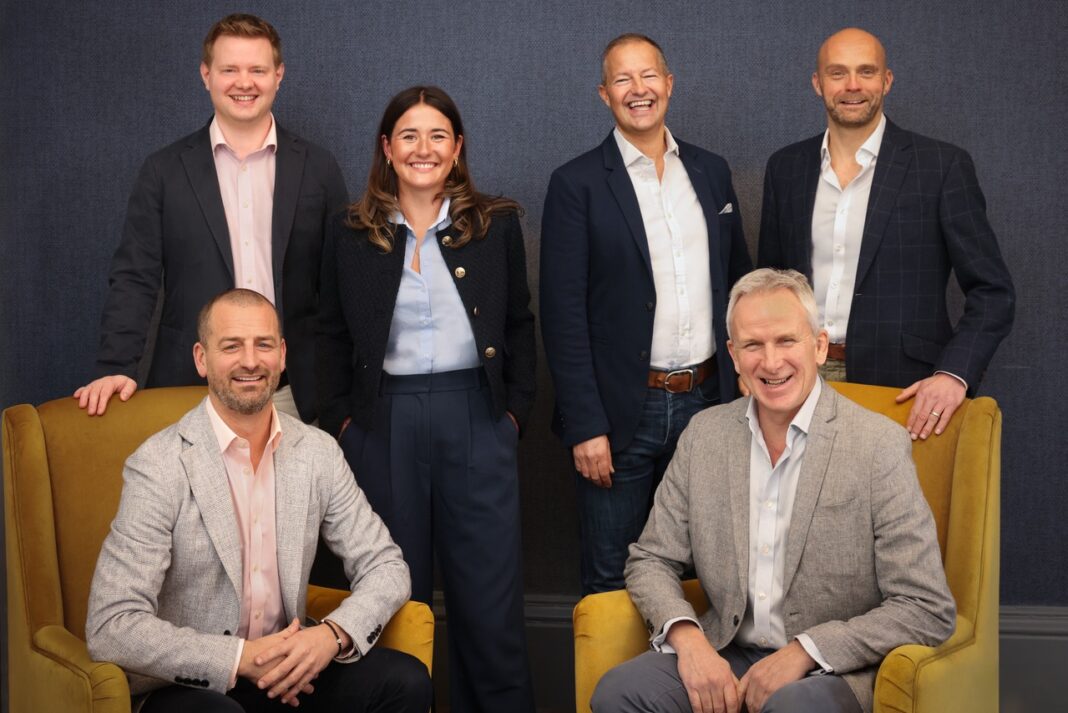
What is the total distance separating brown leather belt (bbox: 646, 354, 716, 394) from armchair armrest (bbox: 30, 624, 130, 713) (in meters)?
1.43

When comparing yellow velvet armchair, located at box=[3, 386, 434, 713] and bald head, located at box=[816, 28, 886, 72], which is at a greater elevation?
bald head, located at box=[816, 28, 886, 72]

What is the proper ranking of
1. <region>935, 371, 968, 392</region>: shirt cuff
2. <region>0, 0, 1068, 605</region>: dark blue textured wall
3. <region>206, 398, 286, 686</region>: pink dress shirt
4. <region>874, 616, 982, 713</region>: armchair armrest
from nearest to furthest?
<region>874, 616, 982, 713</region>: armchair armrest
<region>206, 398, 286, 686</region>: pink dress shirt
<region>935, 371, 968, 392</region>: shirt cuff
<region>0, 0, 1068, 605</region>: dark blue textured wall

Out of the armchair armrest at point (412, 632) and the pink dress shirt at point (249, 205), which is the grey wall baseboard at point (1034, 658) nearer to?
the armchair armrest at point (412, 632)

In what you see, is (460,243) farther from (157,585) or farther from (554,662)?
(554,662)

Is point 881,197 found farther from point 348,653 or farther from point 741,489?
point 348,653

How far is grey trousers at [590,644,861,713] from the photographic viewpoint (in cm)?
227

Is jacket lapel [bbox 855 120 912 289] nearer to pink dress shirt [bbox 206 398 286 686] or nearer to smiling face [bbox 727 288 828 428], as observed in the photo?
smiling face [bbox 727 288 828 428]

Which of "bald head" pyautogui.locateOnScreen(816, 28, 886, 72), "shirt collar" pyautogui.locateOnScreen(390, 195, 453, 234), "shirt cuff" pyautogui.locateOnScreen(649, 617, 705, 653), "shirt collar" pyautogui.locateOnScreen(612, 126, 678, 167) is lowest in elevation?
"shirt cuff" pyautogui.locateOnScreen(649, 617, 705, 653)

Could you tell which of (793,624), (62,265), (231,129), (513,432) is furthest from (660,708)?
(62,265)

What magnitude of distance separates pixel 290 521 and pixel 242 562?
0.13 meters

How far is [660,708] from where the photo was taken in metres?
2.40

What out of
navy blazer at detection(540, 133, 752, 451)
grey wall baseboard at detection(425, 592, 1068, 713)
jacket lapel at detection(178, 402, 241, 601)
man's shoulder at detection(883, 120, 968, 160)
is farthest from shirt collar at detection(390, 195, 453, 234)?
grey wall baseboard at detection(425, 592, 1068, 713)

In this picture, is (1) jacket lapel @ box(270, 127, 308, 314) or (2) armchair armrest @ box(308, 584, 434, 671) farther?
(1) jacket lapel @ box(270, 127, 308, 314)

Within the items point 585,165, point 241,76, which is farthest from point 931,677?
point 241,76
